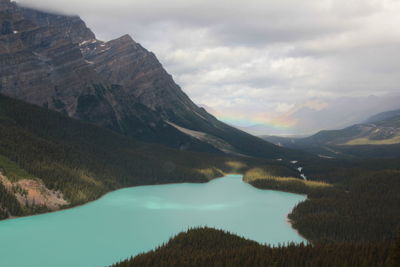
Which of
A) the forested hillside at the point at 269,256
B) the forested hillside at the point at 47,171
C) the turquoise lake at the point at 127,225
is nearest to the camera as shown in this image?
the forested hillside at the point at 269,256

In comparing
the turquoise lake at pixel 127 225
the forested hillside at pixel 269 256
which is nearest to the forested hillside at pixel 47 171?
the turquoise lake at pixel 127 225

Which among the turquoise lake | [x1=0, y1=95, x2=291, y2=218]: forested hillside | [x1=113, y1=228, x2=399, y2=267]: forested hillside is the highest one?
[x1=0, y1=95, x2=291, y2=218]: forested hillside

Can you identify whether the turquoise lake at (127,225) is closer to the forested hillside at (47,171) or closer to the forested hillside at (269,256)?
the forested hillside at (47,171)

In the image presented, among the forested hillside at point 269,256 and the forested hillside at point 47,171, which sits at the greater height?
the forested hillside at point 47,171

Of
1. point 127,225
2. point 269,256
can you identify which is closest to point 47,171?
point 127,225

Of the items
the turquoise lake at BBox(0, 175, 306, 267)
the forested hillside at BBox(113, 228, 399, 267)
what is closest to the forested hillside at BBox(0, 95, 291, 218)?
the turquoise lake at BBox(0, 175, 306, 267)

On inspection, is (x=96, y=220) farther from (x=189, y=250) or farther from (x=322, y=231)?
(x=322, y=231)

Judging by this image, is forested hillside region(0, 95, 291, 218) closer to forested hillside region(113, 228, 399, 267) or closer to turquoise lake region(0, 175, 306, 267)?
turquoise lake region(0, 175, 306, 267)

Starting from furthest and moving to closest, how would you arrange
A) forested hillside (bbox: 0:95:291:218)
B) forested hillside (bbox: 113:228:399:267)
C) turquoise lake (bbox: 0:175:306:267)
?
forested hillside (bbox: 0:95:291:218) → turquoise lake (bbox: 0:175:306:267) → forested hillside (bbox: 113:228:399:267)

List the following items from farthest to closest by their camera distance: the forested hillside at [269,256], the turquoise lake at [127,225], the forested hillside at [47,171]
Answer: the forested hillside at [47,171] → the turquoise lake at [127,225] → the forested hillside at [269,256]
